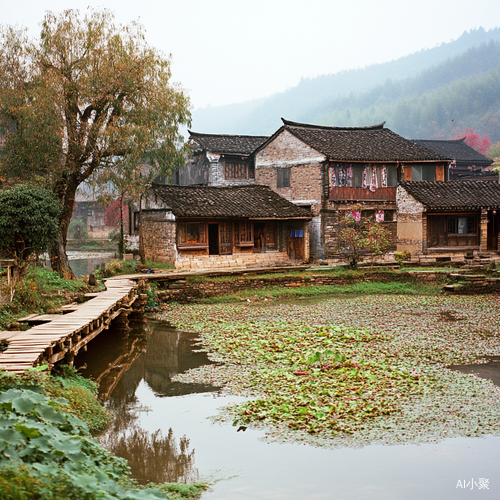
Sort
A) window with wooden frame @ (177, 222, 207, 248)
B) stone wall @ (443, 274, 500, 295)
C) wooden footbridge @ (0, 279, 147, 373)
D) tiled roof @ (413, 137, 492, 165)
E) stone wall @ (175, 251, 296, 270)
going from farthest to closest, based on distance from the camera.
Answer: tiled roof @ (413, 137, 492, 165), window with wooden frame @ (177, 222, 207, 248), stone wall @ (175, 251, 296, 270), stone wall @ (443, 274, 500, 295), wooden footbridge @ (0, 279, 147, 373)

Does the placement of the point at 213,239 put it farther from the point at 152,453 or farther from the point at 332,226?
the point at 152,453

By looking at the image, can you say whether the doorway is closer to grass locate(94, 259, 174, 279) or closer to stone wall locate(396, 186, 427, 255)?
grass locate(94, 259, 174, 279)

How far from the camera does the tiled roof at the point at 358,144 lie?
Answer: 1160 inches

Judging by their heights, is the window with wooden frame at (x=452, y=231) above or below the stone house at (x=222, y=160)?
below

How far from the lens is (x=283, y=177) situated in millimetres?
31344

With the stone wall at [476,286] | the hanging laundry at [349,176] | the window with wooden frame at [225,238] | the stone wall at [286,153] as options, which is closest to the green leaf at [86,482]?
the stone wall at [476,286]

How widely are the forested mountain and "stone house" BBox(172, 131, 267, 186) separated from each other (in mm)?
53588

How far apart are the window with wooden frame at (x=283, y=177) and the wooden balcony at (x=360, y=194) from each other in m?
3.15

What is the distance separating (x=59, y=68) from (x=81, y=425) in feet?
54.0

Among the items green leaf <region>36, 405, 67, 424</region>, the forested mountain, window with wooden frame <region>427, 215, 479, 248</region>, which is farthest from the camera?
the forested mountain

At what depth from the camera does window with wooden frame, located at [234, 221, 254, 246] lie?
27.3m

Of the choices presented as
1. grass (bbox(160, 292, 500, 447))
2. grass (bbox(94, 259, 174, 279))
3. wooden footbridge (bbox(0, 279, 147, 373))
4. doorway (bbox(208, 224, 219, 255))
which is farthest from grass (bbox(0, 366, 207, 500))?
doorway (bbox(208, 224, 219, 255))

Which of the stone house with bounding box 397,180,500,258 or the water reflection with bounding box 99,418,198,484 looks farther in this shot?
the stone house with bounding box 397,180,500,258

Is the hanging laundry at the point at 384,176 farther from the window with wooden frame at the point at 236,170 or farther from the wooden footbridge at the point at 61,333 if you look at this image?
the wooden footbridge at the point at 61,333
